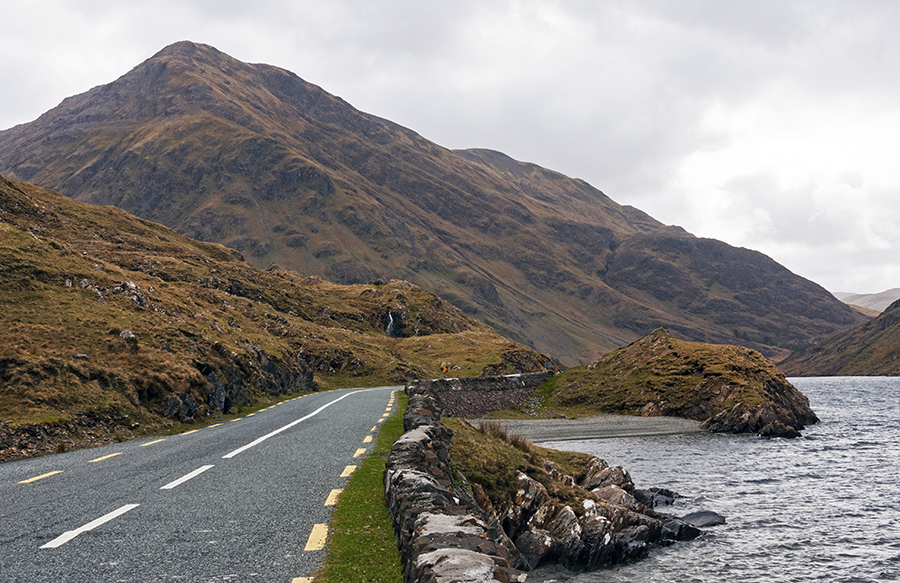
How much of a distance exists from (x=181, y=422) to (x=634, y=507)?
2164 cm

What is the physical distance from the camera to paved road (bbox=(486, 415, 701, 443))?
179 ft

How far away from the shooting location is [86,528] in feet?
31.2

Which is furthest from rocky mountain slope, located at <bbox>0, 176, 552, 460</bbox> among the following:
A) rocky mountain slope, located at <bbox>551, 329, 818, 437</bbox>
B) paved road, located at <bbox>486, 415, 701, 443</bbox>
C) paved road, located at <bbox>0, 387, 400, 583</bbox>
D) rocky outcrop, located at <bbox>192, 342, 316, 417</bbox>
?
paved road, located at <bbox>486, 415, 701, 443</bbox>

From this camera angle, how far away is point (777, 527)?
23922mm

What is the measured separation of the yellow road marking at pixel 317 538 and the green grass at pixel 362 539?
4.5 inches

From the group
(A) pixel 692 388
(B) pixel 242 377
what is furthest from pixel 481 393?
(B) pixel 242 377

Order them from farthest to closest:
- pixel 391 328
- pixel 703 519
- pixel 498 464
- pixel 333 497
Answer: pixel 391 328
pixel 703 519
pixel 498 464
pixel 333 497

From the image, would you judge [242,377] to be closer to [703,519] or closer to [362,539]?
[703,519]

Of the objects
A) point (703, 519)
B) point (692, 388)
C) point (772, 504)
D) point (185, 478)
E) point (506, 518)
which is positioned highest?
point (185, 478)

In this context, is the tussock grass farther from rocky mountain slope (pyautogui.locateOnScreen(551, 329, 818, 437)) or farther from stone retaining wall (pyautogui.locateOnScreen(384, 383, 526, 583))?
rocky mountain slope (pyautogui.locateOnScreen(551, 329, 818, 437))

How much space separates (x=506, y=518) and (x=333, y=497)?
750cm

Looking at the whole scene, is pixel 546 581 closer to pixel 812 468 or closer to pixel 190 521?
pixel 190 521

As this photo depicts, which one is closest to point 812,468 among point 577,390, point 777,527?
point 777,527

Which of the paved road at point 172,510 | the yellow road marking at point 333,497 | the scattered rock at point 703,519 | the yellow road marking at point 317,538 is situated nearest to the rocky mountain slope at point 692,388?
the scattered rock at point 703,519
